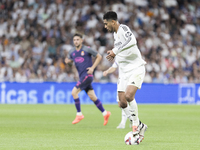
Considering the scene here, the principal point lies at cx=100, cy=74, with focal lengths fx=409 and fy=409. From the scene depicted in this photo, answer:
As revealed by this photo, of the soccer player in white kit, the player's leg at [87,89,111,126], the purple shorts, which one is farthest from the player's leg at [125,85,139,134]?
the purple shorts

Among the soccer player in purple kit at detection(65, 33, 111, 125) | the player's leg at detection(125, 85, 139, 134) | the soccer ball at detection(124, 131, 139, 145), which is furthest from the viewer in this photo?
the soccer player in purple kit at detection(65, 33, 111, 125)

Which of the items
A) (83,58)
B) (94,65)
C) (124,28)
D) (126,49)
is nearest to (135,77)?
(126,49)

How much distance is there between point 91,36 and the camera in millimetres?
22328

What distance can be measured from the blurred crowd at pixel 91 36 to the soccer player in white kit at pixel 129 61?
12.8 meters

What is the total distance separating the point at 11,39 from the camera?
21562 mm

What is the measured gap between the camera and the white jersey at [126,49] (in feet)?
22.2

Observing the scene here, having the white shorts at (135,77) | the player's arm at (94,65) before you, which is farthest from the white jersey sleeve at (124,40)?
the player's arm at (94,65)

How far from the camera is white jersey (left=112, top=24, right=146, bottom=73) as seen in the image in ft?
22.2

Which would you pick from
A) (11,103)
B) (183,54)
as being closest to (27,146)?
(11,103)

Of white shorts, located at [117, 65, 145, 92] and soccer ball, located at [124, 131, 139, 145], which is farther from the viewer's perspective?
white shorts, located at [117, 65, 145, 92]

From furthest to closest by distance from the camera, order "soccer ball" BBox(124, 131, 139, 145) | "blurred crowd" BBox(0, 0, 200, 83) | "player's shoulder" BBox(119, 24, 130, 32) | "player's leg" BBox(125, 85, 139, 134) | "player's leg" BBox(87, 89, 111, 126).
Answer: "blurred crowd" BBox(0, 0, 200, 83) → "player's leg" BBox(87, 89, 111, 126) → "player's shoulder" BBox(119, 24, 130, 32) → "player's leg" BBox(125, 85, 139, 134) → "soccer ball" BBox(124, 131, 139, 145)

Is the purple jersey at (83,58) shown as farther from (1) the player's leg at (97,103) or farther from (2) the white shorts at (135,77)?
(2) the white shorts at (135,77)

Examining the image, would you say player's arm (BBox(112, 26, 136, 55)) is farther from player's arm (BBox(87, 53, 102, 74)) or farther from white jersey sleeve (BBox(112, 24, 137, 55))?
player's arm (BBox(87, 53, 102, 74))

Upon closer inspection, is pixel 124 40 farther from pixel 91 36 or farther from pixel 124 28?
pixel 91 36
